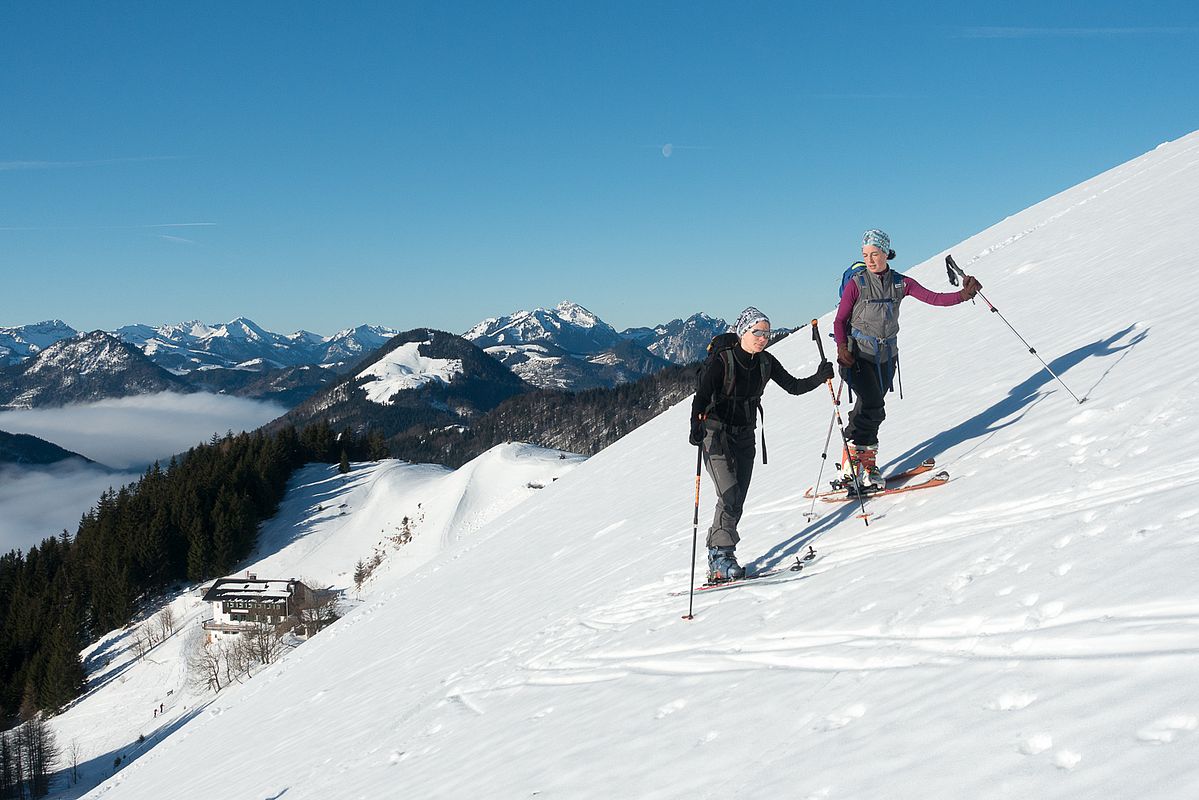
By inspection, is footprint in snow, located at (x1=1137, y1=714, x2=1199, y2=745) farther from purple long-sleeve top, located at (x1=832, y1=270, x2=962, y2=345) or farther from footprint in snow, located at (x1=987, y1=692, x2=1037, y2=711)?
purple long-sleeve top, located at (x1=832, y1=270, x2=962, y2=345)

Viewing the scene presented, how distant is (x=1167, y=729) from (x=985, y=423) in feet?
24.8

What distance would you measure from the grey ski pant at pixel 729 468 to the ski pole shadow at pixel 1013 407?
323 cm

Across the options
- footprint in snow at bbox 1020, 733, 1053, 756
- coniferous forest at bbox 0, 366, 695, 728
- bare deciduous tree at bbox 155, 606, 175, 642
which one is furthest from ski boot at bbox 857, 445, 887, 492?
coniferous forest at bbox 0, 366, 695, 728

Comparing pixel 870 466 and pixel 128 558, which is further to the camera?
pixel 128 558

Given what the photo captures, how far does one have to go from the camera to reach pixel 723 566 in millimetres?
7594

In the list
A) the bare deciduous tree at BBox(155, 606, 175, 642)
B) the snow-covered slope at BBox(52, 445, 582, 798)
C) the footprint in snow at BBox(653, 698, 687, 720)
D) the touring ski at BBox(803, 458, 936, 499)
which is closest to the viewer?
the footprint in snow at BBox(653, 698, 687, 720)

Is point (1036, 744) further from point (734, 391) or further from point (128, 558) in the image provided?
point (128, 558)

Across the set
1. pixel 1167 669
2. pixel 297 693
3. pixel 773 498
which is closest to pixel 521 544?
A: pixel 297 693

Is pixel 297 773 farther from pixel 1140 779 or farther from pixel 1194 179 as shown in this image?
pixel 1194 179

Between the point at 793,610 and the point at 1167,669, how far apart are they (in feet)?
10.2

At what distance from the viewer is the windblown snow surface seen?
3.24m

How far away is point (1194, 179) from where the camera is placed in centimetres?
2156

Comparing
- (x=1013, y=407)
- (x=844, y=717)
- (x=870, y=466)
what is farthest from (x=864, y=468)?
(x=844, y=717)

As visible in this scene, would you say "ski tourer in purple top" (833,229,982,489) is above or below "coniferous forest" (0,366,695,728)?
below
